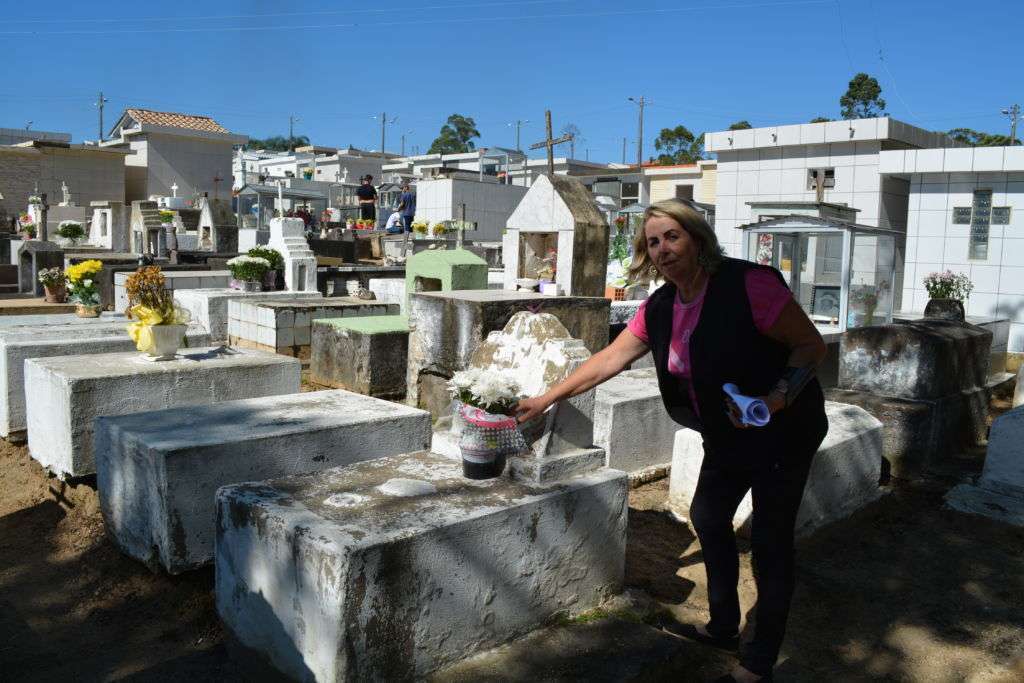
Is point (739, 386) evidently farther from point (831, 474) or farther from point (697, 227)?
point (831, 474)

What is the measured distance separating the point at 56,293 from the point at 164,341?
7.89 metres

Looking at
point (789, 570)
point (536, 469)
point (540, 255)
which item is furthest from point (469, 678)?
point (540, 255)

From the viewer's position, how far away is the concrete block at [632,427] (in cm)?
545

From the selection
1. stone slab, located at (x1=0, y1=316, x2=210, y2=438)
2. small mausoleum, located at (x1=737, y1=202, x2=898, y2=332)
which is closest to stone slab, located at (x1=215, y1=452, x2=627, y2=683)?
stone slab, located at (x1=0, y1=316, x2=210, y2=438)

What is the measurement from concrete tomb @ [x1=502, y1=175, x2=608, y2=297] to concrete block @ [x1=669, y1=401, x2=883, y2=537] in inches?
136

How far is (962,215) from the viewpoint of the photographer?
13.7 meters

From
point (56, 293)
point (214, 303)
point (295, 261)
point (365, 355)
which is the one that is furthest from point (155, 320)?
point (56, 293)

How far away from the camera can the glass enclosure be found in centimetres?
1002

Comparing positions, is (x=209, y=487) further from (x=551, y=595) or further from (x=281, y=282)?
(x=281, y=282)

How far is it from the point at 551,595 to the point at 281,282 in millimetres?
10112

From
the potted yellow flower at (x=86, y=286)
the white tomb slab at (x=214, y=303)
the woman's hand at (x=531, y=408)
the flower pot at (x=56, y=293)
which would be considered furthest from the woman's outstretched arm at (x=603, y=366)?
the flower pot at (x=56, y=293)

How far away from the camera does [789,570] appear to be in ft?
8.85

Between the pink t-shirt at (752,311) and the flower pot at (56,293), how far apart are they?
11801mm

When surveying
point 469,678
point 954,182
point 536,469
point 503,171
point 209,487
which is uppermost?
point 503,171
